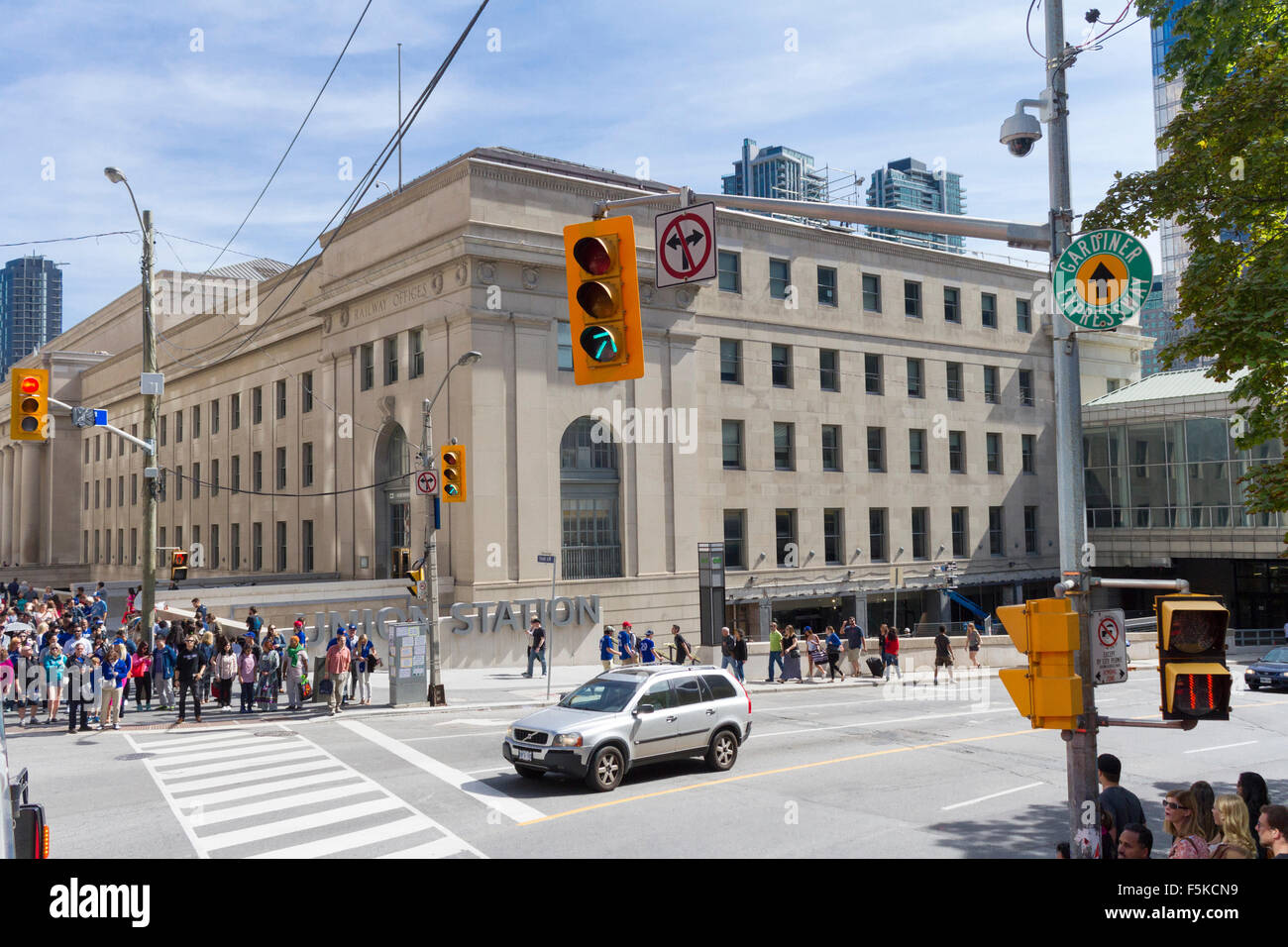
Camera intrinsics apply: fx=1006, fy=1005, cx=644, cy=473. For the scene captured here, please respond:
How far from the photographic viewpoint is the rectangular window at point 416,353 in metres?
37.7

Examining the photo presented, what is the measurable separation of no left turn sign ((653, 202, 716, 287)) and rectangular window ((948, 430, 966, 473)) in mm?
43937

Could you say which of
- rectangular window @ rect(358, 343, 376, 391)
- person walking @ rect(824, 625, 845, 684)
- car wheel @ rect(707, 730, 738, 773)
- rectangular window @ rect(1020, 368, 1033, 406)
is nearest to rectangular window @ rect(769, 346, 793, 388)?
person walking @ rect(824, 625, 845, 684)

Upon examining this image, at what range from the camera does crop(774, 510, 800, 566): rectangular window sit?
43719 millimetres

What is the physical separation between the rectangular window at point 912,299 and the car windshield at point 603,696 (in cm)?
3736

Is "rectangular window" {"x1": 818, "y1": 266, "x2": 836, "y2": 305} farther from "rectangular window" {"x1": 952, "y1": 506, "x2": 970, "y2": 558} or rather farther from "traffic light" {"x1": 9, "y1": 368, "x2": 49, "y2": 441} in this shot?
"traffic light" {"x1": 9, "y1": 368, "x2": 49, "y2": 441}

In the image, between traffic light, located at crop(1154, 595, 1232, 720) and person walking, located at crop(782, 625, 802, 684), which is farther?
person walking, located at crop(782, 625, 802, 684)

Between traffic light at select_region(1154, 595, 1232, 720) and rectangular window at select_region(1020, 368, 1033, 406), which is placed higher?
rectangular window at select_region(1020, 368, 1033, 406)

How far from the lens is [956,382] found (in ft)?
168

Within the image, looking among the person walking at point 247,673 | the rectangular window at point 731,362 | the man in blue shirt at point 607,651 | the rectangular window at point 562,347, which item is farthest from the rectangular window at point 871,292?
the person walking at point 247,673

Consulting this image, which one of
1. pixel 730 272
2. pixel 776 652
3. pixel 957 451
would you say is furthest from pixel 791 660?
pixel 957 451
